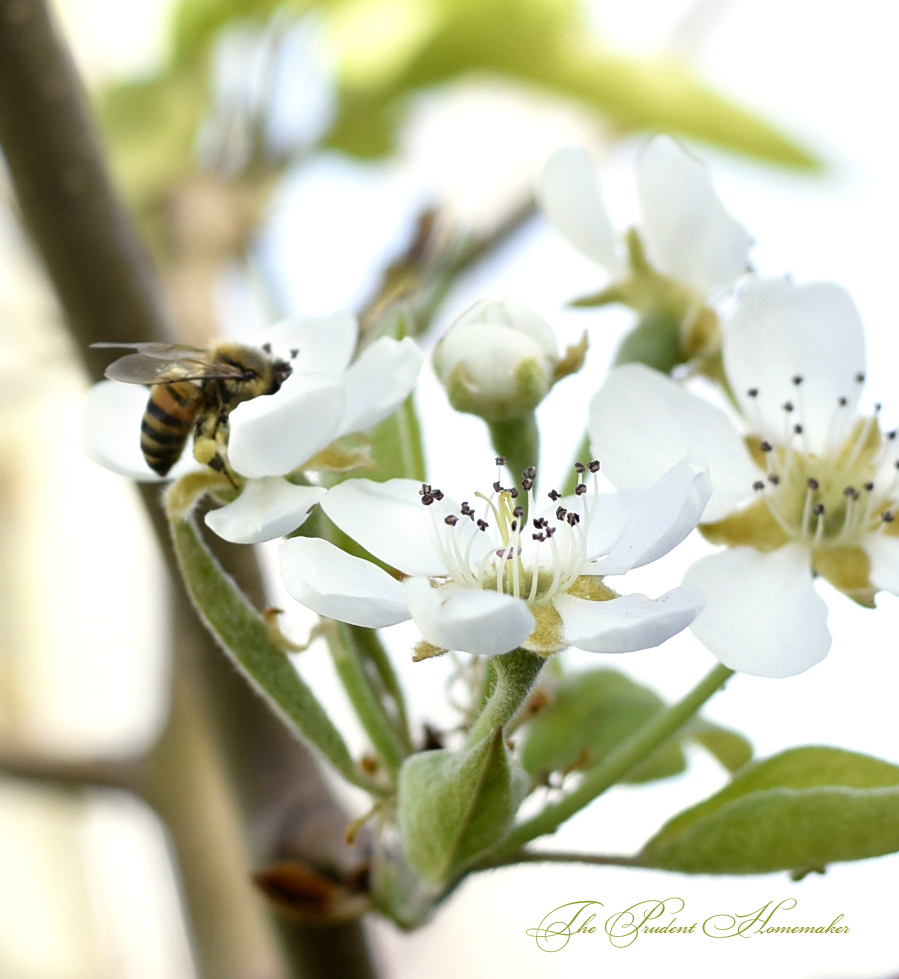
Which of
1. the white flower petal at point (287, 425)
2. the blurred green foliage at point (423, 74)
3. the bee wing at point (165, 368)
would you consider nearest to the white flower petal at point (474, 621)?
the white flower petal at point (287, 425)

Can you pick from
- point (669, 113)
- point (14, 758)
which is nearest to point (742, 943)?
point (14, 758)

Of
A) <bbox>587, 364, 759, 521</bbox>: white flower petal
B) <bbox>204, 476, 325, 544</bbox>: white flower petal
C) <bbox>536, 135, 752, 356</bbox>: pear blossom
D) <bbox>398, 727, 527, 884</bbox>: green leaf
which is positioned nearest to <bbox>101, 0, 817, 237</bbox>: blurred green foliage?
<bbox>536, 135, 752, 356</bbox>: pear blossom

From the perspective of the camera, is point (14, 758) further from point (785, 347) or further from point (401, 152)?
point (401, 152)

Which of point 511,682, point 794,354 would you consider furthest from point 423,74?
point 511,682

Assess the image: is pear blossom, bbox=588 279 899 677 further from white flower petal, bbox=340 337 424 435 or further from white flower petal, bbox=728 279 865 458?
white flower petal, bbox=340 337 424 435

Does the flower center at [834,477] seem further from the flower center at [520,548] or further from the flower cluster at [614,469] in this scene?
the flower center at [520,548]

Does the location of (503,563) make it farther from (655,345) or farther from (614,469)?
(655,345)

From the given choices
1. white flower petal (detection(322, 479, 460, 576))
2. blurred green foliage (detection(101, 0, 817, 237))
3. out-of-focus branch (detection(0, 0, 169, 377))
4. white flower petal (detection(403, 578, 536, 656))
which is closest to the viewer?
white flower petal (detection(403, 578, 536, 656))
